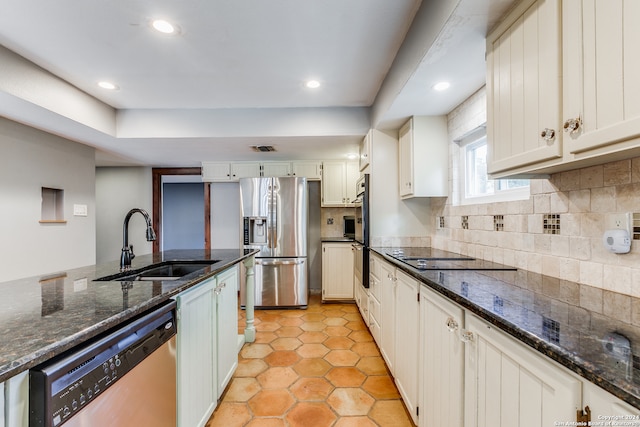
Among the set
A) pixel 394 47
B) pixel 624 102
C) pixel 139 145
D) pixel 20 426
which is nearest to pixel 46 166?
pixel 139 145

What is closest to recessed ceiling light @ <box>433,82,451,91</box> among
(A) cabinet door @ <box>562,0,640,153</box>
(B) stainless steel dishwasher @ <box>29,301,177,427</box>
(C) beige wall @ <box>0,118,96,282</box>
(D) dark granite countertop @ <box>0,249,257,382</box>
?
(A) cabinet door @ <box>562,0,640,153</box>

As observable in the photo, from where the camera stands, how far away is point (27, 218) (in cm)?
271

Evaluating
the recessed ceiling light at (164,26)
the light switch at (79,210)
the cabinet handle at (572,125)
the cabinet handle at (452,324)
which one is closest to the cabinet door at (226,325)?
the cabinet handle at (452,324)

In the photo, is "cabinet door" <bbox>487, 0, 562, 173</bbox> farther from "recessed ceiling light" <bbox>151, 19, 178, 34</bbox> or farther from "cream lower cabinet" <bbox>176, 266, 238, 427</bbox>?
"recessed ceiling light" <bbox>151, 19, 178, 34</bbox>

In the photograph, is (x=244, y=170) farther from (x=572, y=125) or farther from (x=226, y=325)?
(x=572, y=125)

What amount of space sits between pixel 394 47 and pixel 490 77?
2.72ft

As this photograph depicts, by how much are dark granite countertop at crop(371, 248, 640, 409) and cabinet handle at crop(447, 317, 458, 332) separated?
0.35 ft

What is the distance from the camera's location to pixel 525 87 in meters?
1.10

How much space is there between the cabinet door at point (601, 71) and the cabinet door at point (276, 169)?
3.43 meters

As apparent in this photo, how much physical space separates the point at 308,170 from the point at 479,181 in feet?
8.07

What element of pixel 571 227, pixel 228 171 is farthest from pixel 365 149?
pixel 228 171

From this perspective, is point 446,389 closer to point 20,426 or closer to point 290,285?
point 20,426

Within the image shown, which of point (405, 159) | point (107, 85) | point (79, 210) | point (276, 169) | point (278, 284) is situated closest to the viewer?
point (107, 85)

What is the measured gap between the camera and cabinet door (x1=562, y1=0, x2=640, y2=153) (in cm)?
73
